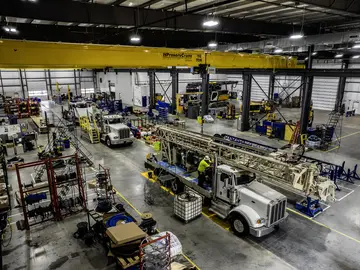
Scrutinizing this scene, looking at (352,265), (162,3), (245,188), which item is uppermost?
(162,3)

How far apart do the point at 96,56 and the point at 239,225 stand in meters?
8.56

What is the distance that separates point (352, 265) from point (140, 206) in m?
8.56

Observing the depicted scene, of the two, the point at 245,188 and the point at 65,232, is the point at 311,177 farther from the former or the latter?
the point at 65,232

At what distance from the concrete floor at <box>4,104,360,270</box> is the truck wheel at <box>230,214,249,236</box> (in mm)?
260

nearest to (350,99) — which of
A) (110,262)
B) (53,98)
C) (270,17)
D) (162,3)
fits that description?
(270,17)

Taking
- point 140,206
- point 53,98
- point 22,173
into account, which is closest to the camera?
point 140,206

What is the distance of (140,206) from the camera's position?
39.9 ft

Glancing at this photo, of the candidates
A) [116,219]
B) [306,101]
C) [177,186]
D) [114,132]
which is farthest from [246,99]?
[116,219]

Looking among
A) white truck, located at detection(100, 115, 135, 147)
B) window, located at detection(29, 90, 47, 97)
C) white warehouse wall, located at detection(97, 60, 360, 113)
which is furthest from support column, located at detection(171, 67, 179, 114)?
window, located at detection(29, 90, 47, 97)

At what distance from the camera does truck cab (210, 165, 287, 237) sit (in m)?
9.30

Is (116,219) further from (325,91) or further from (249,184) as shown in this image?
(325,91)

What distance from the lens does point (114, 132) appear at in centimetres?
2141

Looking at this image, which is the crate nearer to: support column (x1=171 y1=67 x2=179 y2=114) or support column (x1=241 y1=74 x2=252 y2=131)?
support column (x1=241 y1=74 x2=252 y2=131)

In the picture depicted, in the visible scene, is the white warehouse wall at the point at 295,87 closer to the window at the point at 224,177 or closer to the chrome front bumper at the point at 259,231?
the window at the point at 224,177
